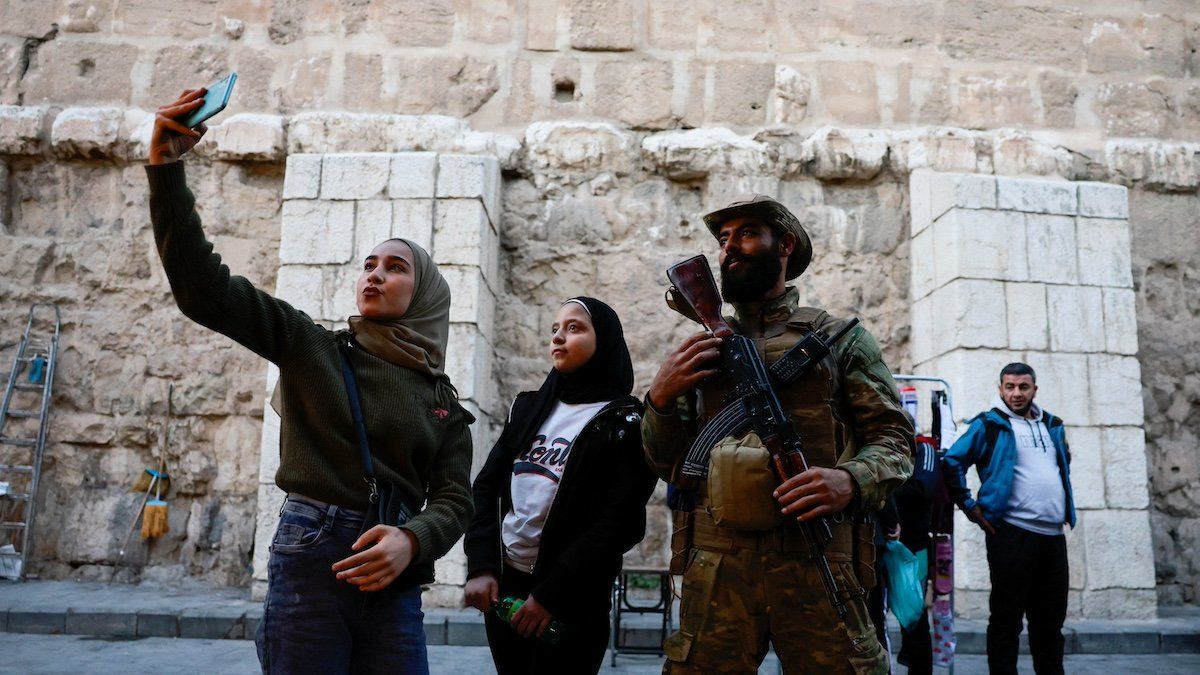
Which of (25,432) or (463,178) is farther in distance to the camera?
(25,432)

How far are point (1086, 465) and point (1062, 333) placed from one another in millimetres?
971

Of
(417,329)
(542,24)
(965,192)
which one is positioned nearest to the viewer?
(417,329)

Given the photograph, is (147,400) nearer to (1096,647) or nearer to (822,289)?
(822,289)

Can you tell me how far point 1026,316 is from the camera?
6.46 metres

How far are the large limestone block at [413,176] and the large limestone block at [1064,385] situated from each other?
4.34 m

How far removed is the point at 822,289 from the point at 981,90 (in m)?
2.15

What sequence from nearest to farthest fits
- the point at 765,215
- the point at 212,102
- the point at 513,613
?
the point at 212,102 → the point at 765,215 → the point at 513,613

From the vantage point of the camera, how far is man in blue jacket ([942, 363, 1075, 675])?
14.2ft

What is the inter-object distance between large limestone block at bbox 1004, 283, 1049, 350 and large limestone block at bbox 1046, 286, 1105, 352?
0.18 feet

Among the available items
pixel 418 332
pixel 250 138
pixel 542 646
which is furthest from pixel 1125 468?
pixel 250 138

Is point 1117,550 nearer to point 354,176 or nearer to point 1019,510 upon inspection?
point 1019,510

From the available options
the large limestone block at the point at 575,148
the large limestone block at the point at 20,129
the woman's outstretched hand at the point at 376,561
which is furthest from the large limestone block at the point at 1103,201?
the large limestone block at the point at 20,129

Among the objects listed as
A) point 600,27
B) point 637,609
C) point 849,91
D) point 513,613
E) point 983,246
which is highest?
point 600,27

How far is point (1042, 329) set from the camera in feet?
21.2
